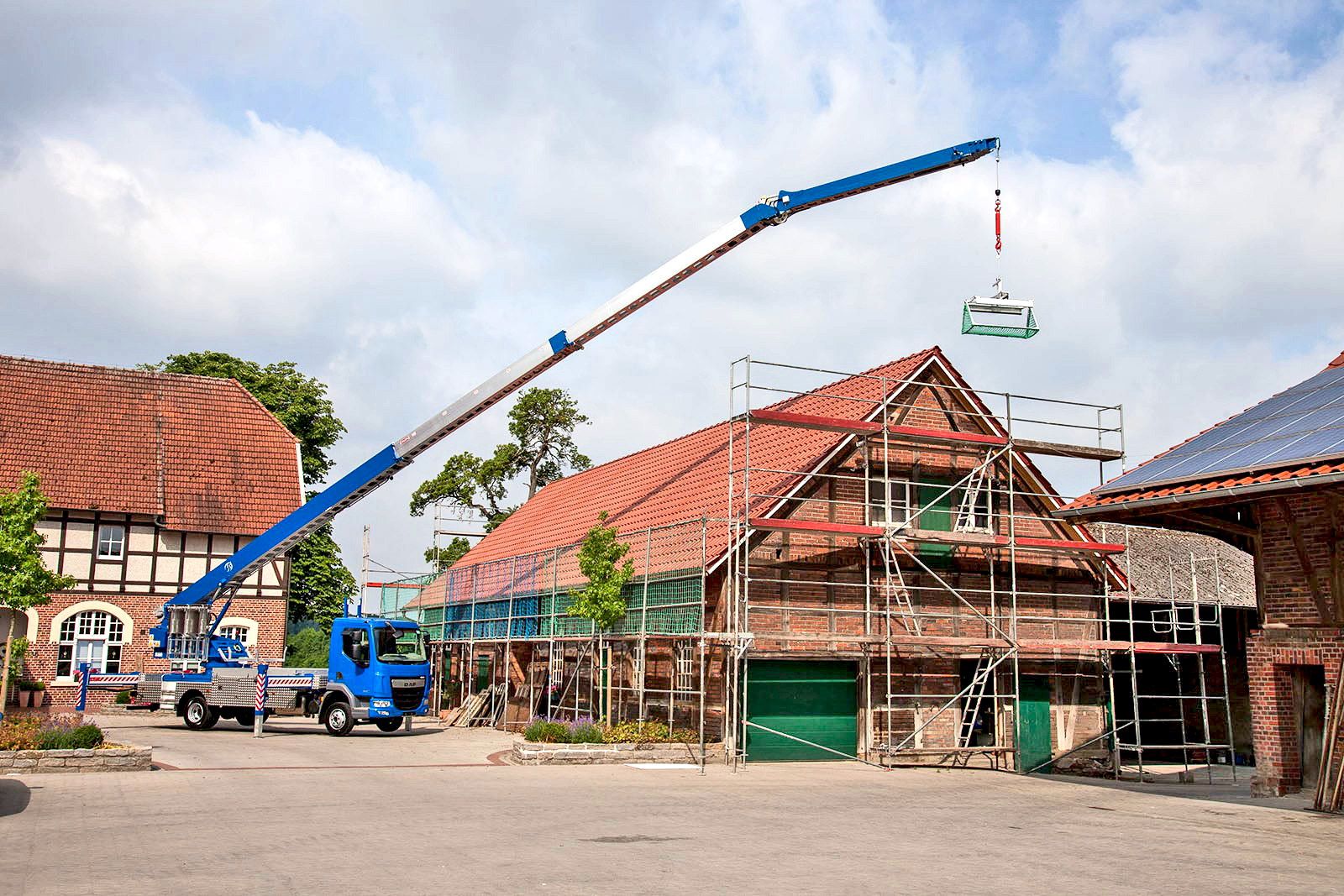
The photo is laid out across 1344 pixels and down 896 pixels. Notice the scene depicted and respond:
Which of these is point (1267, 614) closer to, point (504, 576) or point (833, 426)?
point (833, 426)

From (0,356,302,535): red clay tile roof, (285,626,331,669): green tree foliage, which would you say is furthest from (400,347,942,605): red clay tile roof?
(0,356,302,535): red clay tile roof

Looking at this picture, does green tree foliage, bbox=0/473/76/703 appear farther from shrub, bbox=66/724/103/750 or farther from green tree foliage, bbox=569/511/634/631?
green tree foliage, bbox=569/511/634/631

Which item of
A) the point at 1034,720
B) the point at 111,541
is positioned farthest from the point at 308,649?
the point at 1034,720

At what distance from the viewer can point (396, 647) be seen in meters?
24.6

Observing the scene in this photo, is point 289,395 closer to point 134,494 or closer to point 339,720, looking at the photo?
point 134,494

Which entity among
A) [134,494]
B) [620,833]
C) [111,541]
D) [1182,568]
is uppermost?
[134,494]

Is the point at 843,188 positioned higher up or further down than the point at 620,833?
higher up

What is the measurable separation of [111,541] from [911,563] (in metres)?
23.0

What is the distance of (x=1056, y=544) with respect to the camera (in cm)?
2298

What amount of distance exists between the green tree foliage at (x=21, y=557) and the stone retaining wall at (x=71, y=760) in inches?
182

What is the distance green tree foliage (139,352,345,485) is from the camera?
1724 inches

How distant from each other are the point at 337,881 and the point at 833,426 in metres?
14.2

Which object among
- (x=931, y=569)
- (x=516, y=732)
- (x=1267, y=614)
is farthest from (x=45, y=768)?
(x=1267, y=614)

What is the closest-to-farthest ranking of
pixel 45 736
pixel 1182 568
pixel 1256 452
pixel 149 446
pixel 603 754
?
pixel 1256 452 → pixel 45 736 → pixel 603 754 → pixel 1182 568 → pixel 149 446
